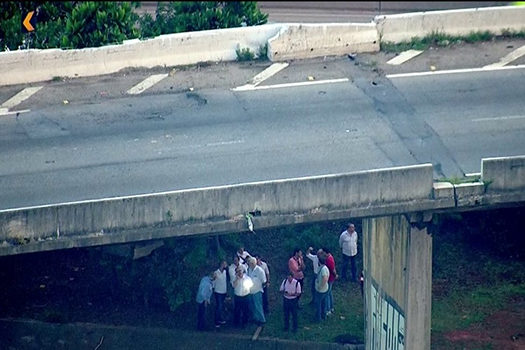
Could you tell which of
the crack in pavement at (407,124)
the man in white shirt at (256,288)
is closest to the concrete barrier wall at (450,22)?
the crack in pavement at (407,124)

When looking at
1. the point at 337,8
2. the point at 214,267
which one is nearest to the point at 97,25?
the point at 214,267

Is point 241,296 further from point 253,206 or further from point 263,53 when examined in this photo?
point 263,53

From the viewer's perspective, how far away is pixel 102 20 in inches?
1305

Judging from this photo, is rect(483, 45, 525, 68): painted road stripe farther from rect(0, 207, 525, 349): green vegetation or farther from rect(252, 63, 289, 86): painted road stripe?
rect(252, 63, 289, 86): painted road stripe

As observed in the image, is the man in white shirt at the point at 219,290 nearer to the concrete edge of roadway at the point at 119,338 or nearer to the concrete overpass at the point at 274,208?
the concrete edge of roadway at the point at 119,338

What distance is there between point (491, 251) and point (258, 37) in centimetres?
763

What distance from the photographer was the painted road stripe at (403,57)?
107 ft

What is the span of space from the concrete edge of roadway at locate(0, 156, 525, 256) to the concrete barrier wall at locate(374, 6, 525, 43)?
315 inches

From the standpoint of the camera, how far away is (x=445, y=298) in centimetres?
3164

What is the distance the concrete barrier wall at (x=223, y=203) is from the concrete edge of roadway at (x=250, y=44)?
785cm

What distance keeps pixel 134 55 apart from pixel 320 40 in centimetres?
445

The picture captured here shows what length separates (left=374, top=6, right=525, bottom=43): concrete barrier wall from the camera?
3309 centimetres

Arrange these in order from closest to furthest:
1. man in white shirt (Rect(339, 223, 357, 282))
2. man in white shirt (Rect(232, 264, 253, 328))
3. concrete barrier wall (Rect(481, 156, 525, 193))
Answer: concrete barrier wall (Rect(481, 156, 525, 193))
man in white shirt (Rect(232, 264, 253, 328))
man in white shirt (Rect(339, 223, 357, 282))

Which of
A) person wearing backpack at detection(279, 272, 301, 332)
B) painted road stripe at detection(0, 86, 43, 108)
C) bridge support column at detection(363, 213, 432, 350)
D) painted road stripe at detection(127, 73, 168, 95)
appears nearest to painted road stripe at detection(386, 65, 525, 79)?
bridge support column at detection(363, 213, 432, 350)
